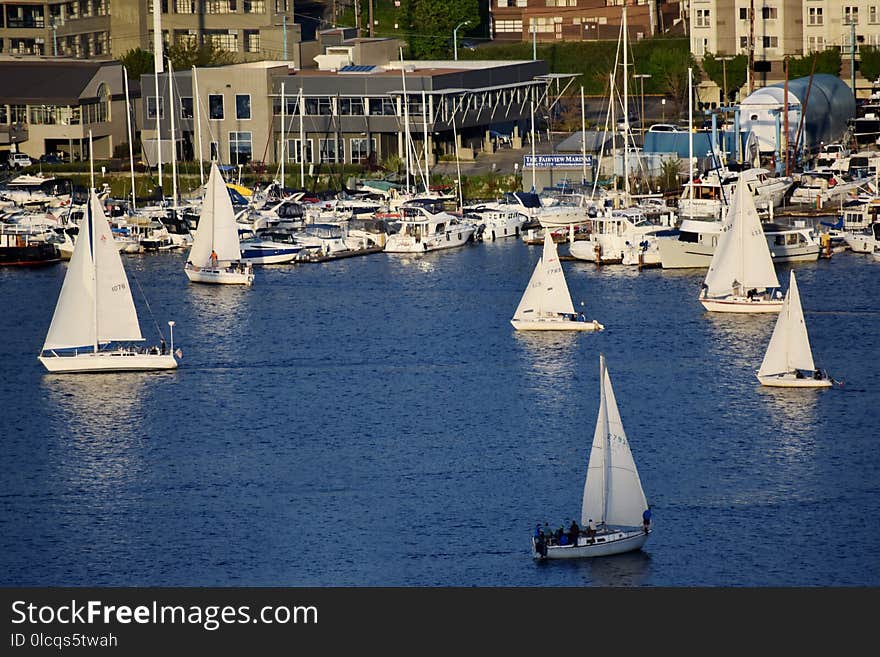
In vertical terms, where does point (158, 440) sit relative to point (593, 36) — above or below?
below

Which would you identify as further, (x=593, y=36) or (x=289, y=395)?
(x=593, y=36)

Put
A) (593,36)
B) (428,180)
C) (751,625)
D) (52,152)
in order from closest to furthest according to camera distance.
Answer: (751,625), (428,180), (52,152), (593,36)

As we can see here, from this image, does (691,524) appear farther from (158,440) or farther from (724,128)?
(724,128)

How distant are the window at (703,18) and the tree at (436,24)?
15661mm

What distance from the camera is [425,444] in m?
56.4

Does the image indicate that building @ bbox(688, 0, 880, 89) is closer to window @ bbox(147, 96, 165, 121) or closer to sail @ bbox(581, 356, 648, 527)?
window @ bbox(147, 96, 165, 121)

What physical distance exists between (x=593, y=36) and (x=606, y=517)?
10140 centimetres

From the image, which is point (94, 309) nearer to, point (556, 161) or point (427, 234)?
point (427, 234)

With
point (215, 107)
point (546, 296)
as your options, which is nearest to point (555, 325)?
point (546, 296)

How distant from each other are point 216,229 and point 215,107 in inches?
1312

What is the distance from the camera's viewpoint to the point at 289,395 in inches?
2480

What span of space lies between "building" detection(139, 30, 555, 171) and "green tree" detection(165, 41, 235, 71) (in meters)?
11.8

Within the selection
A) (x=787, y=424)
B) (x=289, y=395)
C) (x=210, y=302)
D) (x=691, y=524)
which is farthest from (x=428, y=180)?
(x=691, y=524)

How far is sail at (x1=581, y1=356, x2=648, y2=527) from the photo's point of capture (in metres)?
45.5
